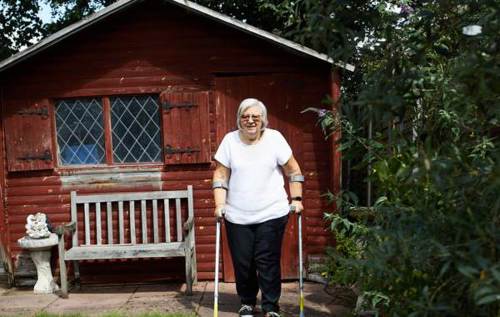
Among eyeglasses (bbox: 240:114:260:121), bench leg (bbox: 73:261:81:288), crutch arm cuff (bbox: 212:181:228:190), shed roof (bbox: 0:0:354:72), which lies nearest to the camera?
eyeglasses (bbox: 240:114:260:121)

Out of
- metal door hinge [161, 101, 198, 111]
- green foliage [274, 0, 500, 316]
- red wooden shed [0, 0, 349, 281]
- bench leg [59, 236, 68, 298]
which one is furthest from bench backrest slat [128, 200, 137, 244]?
green foliage [274, 0, 500, 316]

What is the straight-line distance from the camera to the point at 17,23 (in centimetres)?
1694

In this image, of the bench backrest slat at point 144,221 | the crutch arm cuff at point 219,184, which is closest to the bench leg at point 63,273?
the bench backrest slat at point 144,221

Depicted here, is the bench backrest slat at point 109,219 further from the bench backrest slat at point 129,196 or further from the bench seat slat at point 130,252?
the bench seat slat at point 130,252

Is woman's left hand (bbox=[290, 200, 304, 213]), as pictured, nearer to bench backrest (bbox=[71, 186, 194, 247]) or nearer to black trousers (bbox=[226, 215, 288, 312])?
black trousers (bbox=[226, 215, 288, 312])

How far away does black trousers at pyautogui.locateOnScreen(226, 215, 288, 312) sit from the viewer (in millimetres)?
4367

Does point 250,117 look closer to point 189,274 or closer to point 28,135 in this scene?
point 189,274

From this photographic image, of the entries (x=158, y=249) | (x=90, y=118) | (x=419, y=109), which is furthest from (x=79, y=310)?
(x=419, y=109)

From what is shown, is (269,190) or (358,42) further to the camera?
(269,190)

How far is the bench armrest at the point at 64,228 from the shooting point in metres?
5.59

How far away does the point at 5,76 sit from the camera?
6.12 m

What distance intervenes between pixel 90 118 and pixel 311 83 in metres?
2.33

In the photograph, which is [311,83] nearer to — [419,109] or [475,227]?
[419,109]

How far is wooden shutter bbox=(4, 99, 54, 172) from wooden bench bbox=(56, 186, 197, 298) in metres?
0.54
